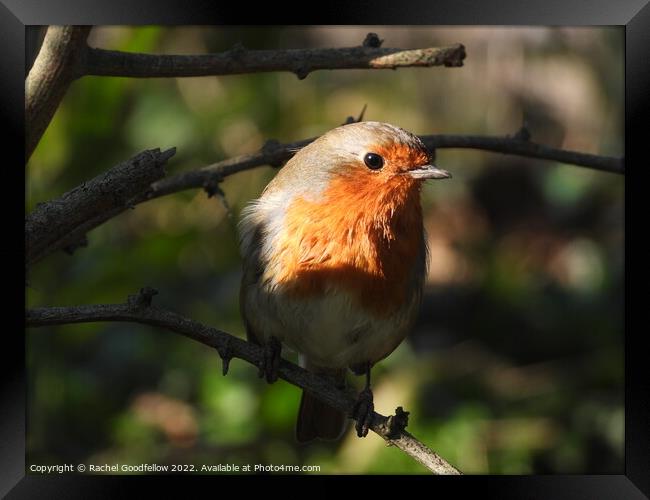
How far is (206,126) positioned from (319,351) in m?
1.90

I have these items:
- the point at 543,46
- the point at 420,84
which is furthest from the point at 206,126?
the point at 543,46

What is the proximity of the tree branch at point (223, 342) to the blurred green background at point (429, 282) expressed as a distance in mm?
791

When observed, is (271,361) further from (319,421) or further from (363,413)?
(319,421)

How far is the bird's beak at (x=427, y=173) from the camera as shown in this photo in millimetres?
3059

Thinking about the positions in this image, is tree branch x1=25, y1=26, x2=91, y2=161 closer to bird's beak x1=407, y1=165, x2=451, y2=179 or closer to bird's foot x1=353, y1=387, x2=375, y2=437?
bird's beak x1=407, y1=165, x2=451, y2=179

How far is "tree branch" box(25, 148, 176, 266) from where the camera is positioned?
2.25 m

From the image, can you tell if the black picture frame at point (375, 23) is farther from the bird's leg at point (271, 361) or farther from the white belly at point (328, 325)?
the white belly at point (328, 325)

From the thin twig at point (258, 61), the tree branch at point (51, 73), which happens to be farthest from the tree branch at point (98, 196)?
the thin twig at point (258, 61)

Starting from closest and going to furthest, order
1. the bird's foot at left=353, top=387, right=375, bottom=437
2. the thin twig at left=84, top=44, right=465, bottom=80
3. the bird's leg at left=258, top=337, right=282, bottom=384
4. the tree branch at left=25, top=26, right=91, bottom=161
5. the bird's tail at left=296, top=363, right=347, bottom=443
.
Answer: the tree branch at left=25, top=26, right=91, bottom=161
the thin twig at left=84, top=44, right=465, bottom=80
the bird's leg at left=258, top=337, right=282, bottom=384
the bird's foot at left=353, top=387, right=375, bottom=437
the bird's tail at left=296, top=363, right=347, bottom=443

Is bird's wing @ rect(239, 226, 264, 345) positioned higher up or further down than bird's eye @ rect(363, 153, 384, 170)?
further down

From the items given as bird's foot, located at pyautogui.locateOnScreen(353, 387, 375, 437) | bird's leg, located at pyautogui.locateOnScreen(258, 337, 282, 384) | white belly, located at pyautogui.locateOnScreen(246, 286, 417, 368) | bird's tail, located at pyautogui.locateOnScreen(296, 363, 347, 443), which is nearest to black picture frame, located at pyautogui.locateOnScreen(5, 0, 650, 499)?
bird's foot, located at pyautogui.locateOnScreen(353, 387, 375, 437)

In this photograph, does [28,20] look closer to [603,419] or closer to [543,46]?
[603,419]

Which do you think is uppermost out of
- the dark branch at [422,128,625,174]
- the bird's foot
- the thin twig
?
the thin twig

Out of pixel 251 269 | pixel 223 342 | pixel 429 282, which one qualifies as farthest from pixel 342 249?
pixel 429 282
